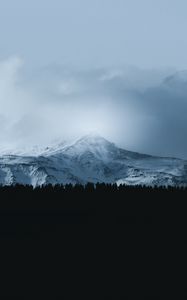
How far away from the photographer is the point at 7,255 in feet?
583

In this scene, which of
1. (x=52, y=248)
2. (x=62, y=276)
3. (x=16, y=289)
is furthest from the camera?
(x=52, y=248)

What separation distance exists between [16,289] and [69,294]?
8457 mm

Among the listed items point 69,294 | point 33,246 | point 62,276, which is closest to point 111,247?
point 33,246

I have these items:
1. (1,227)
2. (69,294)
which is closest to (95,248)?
(1,227)

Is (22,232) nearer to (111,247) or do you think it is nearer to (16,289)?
(111,247)

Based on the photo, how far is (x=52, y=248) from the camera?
186 m

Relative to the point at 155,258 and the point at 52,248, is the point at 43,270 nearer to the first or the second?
the point at 52,248

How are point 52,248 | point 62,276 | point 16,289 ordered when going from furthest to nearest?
point 52,248 < point 62,276 < point 16,289

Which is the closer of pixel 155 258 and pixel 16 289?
pixel 16 289

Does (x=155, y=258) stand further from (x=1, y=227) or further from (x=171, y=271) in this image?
(x=1, y=227)

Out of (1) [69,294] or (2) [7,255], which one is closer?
(1) [69,294]

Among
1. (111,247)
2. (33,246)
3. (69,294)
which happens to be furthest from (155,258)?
(69,294)

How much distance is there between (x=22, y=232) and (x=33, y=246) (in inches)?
379

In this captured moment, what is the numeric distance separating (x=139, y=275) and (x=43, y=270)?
57.0 ft
